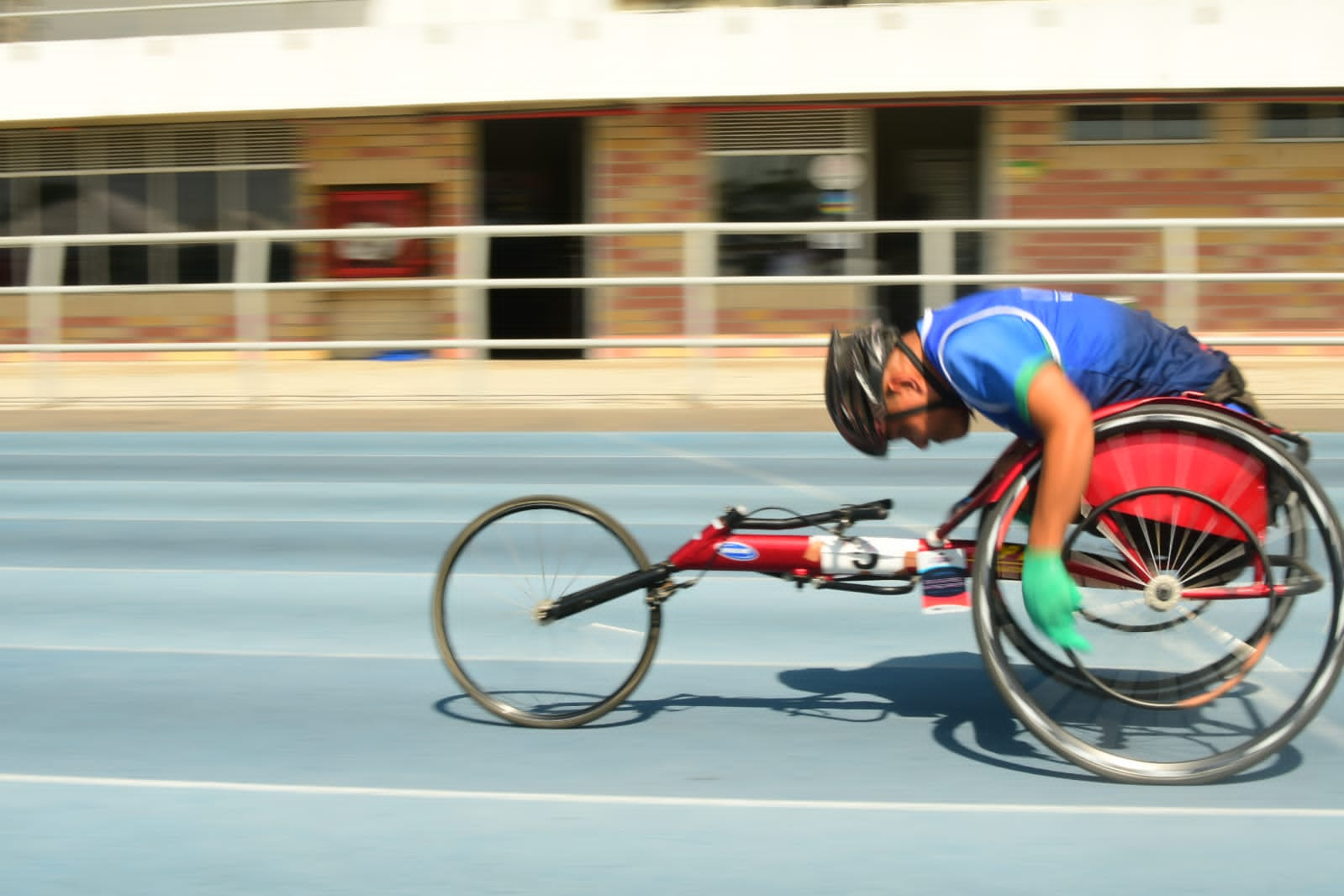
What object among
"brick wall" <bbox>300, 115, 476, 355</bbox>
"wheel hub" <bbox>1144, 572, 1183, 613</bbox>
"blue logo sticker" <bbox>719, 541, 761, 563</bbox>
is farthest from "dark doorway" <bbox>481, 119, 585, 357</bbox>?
"wheel hub" <bbox>1144, 572, 1183, 613</bbox>

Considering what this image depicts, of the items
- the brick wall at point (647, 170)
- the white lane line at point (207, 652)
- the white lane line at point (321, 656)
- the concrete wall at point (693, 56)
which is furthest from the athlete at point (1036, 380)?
the brick wall at point (647, 170)

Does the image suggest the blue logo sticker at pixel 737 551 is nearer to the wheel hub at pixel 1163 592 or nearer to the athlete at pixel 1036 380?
the athlete at pixel 1036 380

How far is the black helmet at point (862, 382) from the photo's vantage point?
443 cm

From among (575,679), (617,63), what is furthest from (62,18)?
(575,679)

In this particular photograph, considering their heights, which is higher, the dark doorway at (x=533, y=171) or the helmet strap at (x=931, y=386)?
the dark doorway at (x=533, y=171)

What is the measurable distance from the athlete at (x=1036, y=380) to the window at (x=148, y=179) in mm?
19068

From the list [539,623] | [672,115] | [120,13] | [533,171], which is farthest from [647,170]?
[539,623]

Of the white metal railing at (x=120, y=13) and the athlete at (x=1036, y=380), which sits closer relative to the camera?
the athlete at (x=1036, y=380)

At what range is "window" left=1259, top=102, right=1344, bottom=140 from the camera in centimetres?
2066

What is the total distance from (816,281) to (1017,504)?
9.52 meters

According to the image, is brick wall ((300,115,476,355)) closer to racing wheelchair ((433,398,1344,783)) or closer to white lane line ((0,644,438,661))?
white lane line ((0,644,438,661))

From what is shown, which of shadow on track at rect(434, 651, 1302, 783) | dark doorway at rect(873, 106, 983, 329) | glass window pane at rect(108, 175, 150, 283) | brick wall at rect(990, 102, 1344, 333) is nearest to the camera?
shadow on track at rect(434, 651, 1302, 783)

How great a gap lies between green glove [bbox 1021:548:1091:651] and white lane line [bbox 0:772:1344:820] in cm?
44

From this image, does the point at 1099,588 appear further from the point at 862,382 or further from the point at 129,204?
the point at 129,204
